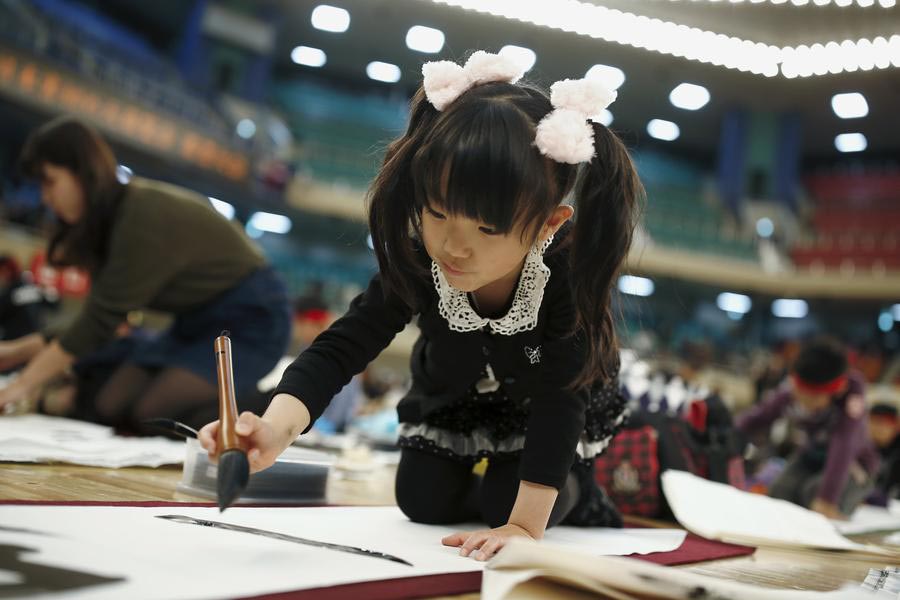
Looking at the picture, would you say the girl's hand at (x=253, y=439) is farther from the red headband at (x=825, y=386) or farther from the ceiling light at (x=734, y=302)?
the ceiling light at (x=734, y=302)

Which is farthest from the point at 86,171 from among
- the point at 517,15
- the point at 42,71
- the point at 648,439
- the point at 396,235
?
the point at 517,15

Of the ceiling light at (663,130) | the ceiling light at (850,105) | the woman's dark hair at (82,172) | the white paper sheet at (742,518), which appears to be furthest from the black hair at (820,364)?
the ceiling light at (663,130)

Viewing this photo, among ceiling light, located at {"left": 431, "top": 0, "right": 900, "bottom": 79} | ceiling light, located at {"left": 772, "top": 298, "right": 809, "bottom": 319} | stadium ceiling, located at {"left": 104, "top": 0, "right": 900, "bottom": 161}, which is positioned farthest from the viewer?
ceiling light, located at {"left": 772, "top": 298, "right": 809, "bottom": 319}

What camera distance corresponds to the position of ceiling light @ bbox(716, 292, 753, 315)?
1244 centimetres

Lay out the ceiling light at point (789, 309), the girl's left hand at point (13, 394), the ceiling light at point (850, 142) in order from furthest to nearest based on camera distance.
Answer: the ceiling light at point (789, 309) → the ceiling light at point (850, 142) → the girl's left hand at point (13, 394)

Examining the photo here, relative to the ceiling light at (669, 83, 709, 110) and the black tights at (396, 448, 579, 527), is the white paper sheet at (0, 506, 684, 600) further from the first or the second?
the ceiling light at (669, 83, 709, 110)

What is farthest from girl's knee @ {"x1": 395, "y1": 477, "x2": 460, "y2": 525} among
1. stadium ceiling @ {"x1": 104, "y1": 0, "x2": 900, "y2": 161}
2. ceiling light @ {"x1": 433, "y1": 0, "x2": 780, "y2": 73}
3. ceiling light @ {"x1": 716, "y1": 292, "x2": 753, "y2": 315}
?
ceiling light @ {"x1": 716, "y1": 292, "x2": 753, "y2": 315}

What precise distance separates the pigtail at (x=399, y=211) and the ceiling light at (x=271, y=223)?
9.89 meters

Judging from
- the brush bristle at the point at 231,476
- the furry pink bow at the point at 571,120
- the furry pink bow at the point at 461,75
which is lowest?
the brush bristle at the point at 231,476

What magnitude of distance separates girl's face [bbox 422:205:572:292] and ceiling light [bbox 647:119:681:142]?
12342mm

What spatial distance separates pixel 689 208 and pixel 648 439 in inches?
430

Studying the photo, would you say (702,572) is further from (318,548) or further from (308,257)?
(308,257)

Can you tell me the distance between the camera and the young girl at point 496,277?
81 cm

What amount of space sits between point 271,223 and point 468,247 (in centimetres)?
1071
